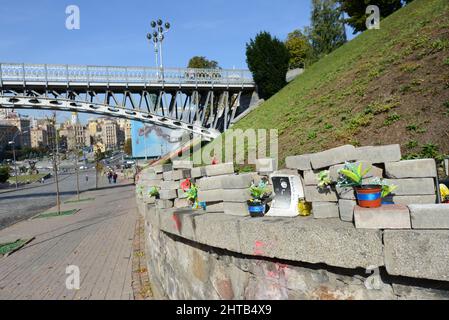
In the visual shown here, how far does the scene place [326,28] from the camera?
4206 centimetres

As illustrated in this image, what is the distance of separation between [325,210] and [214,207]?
1.63 meters

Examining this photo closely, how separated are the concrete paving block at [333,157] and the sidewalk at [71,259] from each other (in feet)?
18.2

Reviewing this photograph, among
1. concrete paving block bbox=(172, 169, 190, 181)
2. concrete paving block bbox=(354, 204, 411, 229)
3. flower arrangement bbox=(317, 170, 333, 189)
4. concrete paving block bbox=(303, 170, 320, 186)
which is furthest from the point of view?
concrete paving block bbox=(172, 169, 190, 181)

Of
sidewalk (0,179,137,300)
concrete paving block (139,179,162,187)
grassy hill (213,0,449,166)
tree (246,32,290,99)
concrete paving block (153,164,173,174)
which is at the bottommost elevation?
sidewalk (0,179,137,300)

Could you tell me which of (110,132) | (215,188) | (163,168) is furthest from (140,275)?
(110,132)

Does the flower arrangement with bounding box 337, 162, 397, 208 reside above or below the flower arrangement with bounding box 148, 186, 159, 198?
above

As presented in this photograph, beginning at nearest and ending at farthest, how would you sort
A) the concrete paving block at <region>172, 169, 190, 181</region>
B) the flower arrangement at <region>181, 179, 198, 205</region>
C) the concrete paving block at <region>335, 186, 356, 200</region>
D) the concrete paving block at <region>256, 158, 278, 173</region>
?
the concrete paving block at <region>335, 186, 356, 200</region>
the concrete paving block at <region>256, 158, 278, 173</region>
the flower arrangement at <region>181, 179, 198, 205</region>
the concrete paving block at <region>172, 169, 190, 181</region>

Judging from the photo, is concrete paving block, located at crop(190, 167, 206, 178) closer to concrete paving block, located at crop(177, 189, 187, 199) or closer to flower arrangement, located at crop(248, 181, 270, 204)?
concrete paving block, located at crop(177, 189, 187, 199)

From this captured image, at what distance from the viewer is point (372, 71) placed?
11836 millimetres

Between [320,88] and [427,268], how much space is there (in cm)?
1360

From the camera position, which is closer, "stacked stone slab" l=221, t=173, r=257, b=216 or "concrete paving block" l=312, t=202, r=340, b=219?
"concrete paving block" l=312, t=202, r=340, b=219

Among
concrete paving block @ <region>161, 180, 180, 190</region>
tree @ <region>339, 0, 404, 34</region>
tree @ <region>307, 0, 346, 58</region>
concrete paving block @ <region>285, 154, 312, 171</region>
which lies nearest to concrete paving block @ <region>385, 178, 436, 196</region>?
concrete paving block @ <region>285, 154, 312, 171</region>

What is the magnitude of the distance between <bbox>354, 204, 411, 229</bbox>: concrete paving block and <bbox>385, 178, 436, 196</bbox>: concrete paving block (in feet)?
1.22

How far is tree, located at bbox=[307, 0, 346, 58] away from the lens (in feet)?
137
